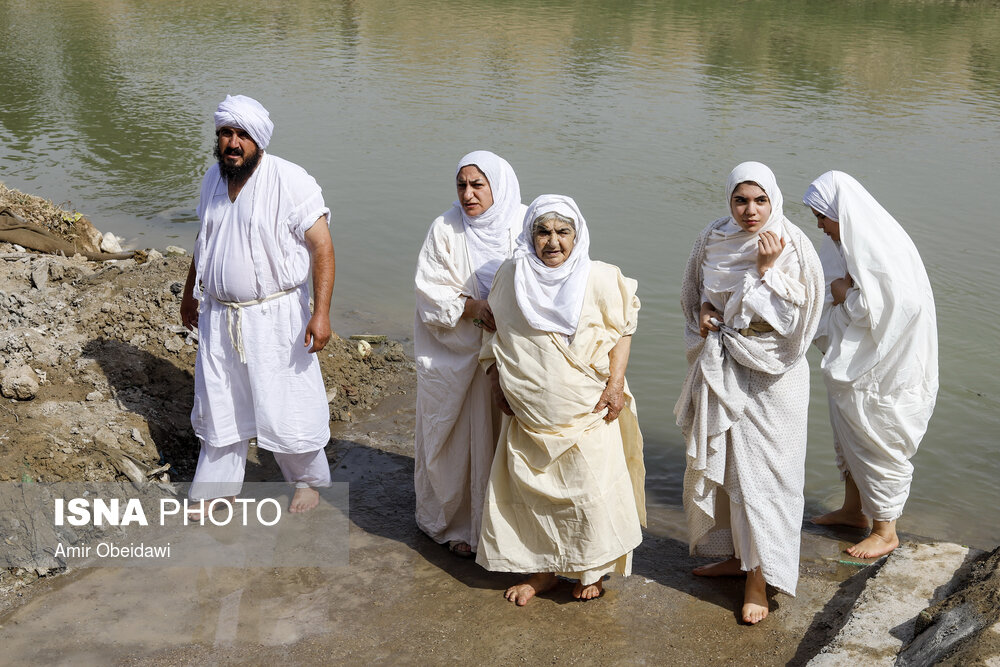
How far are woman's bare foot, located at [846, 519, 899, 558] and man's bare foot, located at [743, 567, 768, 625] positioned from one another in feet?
2.33

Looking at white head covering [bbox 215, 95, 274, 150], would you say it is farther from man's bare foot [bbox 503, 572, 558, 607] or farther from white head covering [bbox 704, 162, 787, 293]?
man's bare foot [bbox 503, 572, 558, 607]

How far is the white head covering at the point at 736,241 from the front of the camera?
3.45 meters

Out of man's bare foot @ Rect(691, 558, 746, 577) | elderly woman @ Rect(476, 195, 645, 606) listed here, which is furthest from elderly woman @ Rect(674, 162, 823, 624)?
elderly woman @ Rect(476, 195, 645, 606)

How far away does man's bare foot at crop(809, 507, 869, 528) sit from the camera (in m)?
4.51

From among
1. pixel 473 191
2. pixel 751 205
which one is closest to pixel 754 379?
pixel 751 205

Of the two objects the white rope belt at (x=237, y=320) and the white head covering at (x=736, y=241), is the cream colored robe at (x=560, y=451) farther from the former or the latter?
the white rope belt at (x=237, y=320)

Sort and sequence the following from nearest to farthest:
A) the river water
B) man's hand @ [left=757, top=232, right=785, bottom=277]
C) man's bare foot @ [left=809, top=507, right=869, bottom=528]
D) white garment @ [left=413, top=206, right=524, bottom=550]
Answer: man's hand @ [left=757, top=232, right=785, bottom=277] → white garment @ [left=413, top=206, right=524, bottom=550] → man's bare foot @ [left=809, top=507, right=869, bottom=528] → the river water

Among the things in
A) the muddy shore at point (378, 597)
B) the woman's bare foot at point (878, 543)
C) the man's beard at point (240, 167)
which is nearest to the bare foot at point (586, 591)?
the muddy shore at point (378, 597)

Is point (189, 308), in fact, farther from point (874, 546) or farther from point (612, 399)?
point (874, 546)

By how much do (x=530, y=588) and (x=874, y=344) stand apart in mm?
1780

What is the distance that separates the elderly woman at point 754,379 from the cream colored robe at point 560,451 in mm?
330

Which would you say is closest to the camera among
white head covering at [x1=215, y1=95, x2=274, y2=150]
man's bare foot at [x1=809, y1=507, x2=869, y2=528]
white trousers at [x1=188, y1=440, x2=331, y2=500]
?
white head covering at [x1=215, y1=95, x2=274, y2=150]

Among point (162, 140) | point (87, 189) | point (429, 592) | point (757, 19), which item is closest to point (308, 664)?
point (429, 592)

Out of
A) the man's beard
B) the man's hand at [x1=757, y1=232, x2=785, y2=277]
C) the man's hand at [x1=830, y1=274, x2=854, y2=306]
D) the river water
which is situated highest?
the man's beard
